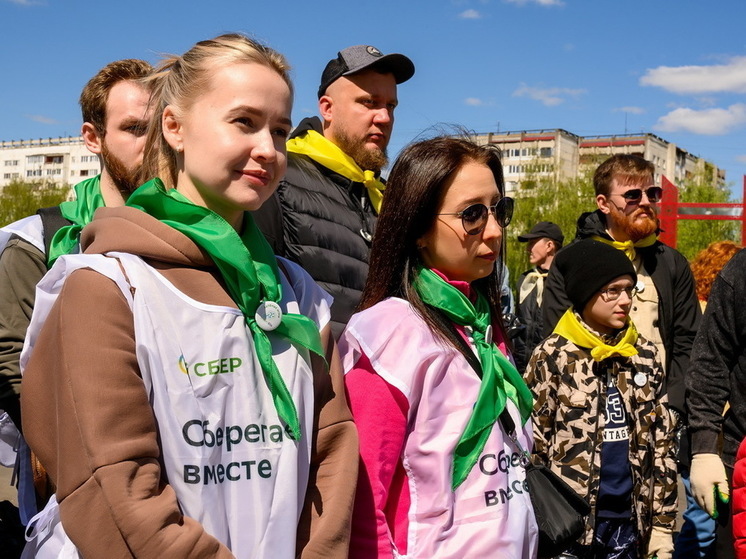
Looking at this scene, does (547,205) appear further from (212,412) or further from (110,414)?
(110,414)

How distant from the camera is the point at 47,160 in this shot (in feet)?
409

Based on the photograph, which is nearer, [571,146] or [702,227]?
[702,227]

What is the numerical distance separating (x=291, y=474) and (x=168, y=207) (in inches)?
27.3

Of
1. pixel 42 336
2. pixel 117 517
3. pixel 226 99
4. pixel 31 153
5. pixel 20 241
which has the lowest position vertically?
pixel 117 517

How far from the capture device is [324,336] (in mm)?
2270

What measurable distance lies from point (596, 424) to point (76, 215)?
2.41m

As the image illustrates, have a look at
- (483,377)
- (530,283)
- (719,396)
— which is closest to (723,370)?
(719,396)

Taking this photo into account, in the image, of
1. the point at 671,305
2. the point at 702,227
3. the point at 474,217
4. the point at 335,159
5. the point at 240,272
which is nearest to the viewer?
the point at 240,272

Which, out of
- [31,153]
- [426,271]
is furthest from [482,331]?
[31,153]

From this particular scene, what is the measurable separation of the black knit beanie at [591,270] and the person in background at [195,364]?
242cm

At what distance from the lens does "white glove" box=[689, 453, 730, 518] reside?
12.0ft

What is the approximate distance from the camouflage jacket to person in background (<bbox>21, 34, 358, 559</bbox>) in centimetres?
199

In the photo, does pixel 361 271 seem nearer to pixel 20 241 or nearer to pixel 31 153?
pixel 20 241

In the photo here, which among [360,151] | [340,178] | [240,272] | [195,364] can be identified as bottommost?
[195,364]
